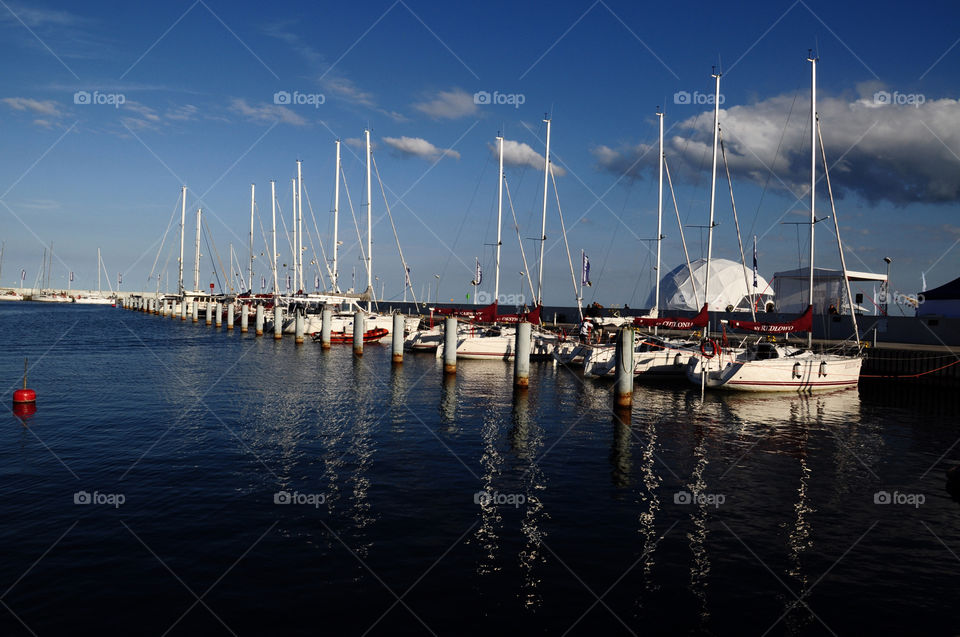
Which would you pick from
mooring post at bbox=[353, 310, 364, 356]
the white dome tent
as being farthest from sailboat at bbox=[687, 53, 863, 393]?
the white dome tent

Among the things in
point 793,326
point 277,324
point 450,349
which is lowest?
point 450,349

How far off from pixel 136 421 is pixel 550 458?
16.2 m

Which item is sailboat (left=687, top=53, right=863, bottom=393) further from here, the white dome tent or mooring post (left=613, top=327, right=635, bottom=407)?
the white dome tent

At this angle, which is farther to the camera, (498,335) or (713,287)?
(713,287)

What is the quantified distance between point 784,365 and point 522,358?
14.9m

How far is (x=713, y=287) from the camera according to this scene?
372 ft

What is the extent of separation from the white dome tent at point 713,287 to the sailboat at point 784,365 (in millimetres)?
70946

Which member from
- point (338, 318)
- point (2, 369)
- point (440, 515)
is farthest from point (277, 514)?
point (338, 318)

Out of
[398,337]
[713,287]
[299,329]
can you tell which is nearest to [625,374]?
[398,337]

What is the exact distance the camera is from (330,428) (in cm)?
2334

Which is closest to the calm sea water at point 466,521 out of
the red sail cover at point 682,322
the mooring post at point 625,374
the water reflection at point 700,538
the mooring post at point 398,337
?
the water reflection at point 700,538

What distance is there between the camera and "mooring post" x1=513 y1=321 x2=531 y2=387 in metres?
34.0

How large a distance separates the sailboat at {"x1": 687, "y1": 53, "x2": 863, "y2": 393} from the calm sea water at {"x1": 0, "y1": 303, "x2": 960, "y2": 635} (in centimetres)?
603

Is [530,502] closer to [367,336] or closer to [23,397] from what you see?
[23,397]
